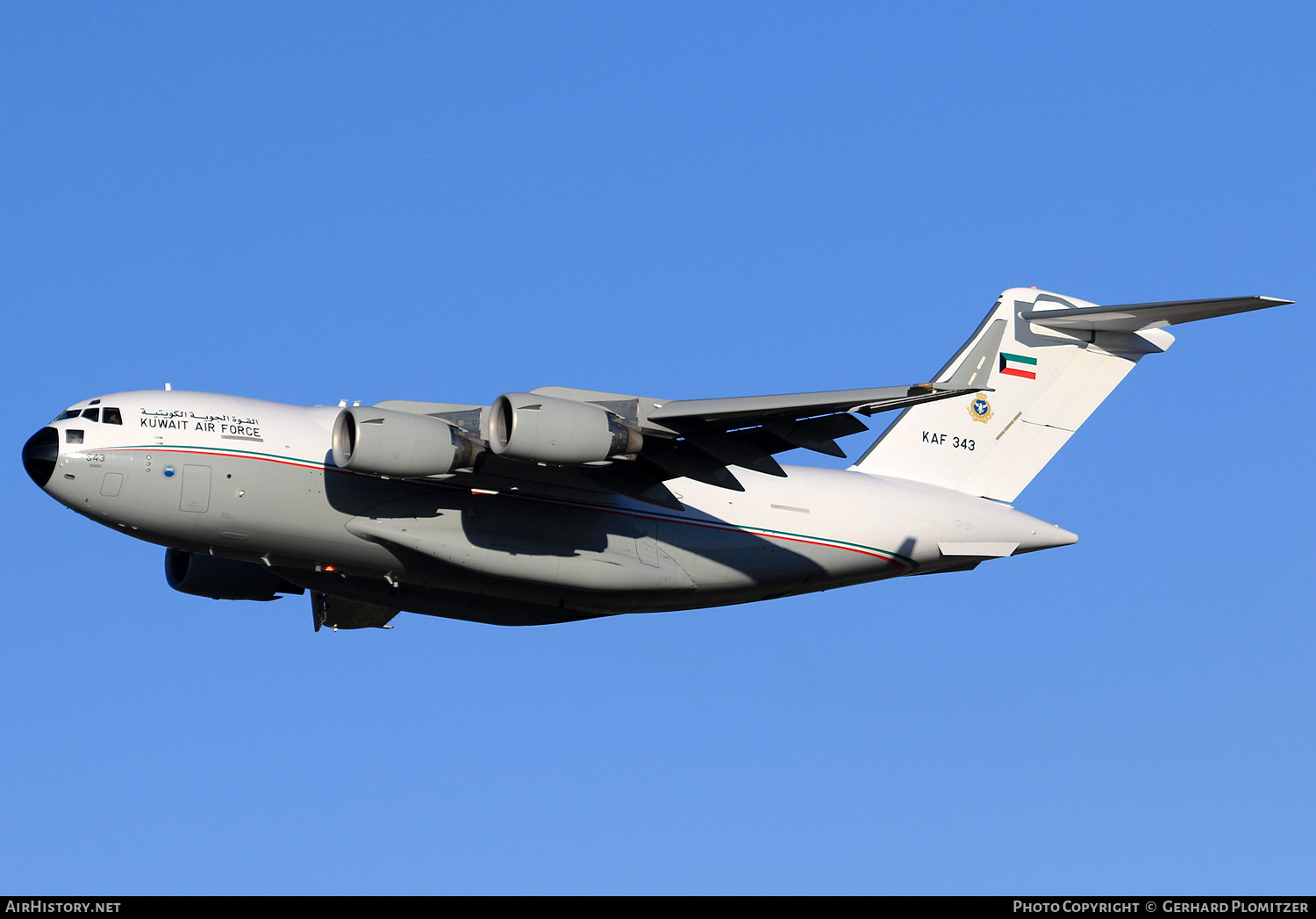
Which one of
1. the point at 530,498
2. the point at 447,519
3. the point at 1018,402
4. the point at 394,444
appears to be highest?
the point at 1018,402

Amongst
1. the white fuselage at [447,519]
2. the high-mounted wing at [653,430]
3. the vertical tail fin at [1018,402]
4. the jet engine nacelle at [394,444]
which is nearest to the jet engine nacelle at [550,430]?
the high-mounted wing at [653,430]

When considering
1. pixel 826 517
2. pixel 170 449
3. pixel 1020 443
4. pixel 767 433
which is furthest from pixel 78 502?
pixel 1020 443

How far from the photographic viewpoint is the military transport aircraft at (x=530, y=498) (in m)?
12.3

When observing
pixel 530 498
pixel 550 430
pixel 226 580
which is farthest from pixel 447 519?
pixel 226 580

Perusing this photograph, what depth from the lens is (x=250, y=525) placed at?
12.6 metres

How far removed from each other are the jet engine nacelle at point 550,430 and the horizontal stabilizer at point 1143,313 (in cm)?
543

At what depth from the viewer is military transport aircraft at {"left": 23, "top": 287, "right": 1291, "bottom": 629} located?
12312 millimetres

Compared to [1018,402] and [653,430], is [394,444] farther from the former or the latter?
[1018,402]

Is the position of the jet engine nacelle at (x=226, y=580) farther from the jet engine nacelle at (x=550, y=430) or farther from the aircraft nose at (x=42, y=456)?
the jet engine nacelle at (x=550, y=430)

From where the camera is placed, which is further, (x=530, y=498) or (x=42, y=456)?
(x=530, y=498)

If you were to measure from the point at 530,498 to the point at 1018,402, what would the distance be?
Answer: 5757mm

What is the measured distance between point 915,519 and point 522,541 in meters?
4.09

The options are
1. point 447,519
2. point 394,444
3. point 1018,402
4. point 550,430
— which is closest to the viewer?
point 550,430

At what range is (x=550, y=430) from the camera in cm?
1205
